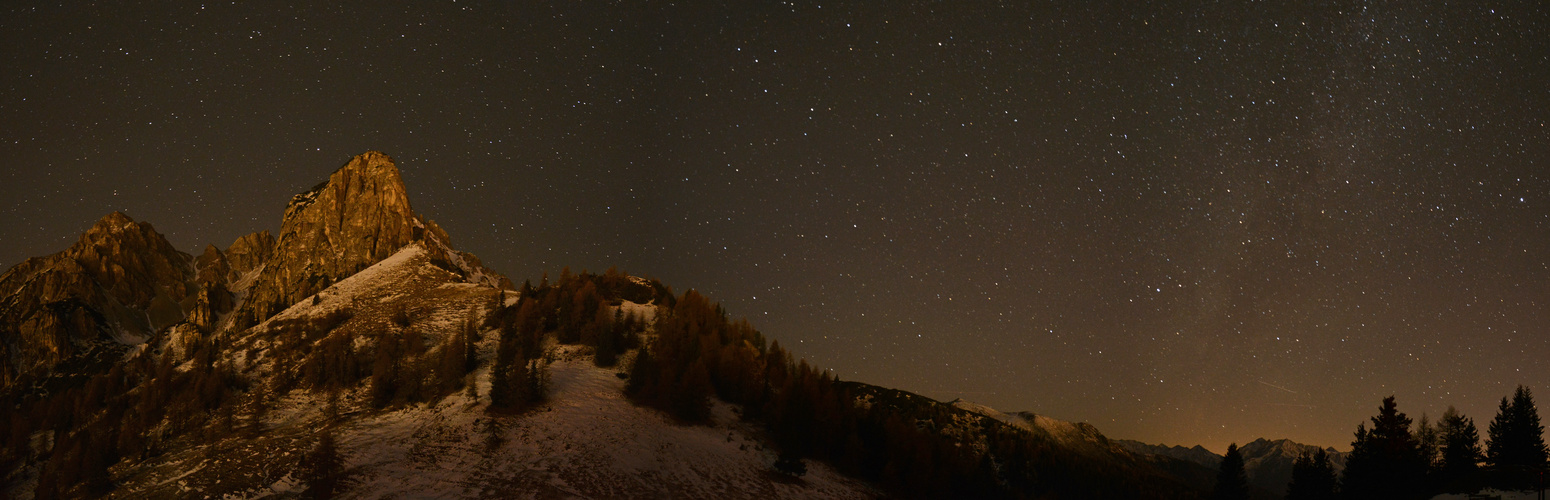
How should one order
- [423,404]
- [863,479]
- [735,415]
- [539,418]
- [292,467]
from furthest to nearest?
[735,415] → [863,479] → [423,404] → [539,418] → [292,467]

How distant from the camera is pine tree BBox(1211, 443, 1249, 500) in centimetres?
8253

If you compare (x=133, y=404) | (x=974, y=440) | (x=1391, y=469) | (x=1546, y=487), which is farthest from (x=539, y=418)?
(x=974, y=440)

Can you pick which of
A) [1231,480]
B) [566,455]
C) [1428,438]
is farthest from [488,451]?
[1428,438]

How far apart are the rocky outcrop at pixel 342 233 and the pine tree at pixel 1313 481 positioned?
144010 mm

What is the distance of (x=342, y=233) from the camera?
579 ft

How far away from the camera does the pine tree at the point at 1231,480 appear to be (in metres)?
82.5

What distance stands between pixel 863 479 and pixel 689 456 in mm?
16798

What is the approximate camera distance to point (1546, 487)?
191 feet

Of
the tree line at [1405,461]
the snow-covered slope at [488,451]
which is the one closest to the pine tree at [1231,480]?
the tree line at [1405,461]

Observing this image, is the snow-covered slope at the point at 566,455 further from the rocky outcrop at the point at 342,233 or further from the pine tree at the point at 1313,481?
the rocky outcrop at the point at 342,233

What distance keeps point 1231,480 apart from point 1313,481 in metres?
7.99

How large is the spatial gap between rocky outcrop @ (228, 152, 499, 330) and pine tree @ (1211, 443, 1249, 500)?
5411 inches

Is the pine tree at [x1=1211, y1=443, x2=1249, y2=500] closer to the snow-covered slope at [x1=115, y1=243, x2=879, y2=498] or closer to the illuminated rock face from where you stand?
the snow-covered slope at [x1=115, y1=243, x2=879, y2=498]

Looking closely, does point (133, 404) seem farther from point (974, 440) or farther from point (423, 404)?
point (974, 440)
